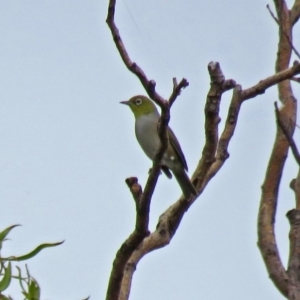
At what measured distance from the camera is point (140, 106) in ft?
26.2

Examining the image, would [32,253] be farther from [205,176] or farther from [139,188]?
[205,176]

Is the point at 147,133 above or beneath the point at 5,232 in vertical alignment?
above

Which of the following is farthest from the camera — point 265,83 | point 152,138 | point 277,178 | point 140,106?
point 140,106

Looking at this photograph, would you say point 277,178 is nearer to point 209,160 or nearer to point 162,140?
point 209,160

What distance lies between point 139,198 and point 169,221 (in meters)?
0.88

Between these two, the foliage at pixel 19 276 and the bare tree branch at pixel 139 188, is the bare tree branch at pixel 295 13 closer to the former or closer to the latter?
the bare tree branch at pixel 139 188

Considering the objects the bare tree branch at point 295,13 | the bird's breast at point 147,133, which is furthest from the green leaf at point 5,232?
the bird's breast at point 147,133

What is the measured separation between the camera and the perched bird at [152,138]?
6633 mm

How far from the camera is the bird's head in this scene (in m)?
7.93

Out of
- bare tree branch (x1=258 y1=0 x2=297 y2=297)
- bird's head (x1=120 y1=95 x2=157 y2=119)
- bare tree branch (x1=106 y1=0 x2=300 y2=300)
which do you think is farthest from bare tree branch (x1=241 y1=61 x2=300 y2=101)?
bird's head (x1=120 y1=95 x2=157 y2=119)

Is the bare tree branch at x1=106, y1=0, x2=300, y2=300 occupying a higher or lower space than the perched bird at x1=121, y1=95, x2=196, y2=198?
lower

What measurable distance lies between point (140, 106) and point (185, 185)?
8.76 ft

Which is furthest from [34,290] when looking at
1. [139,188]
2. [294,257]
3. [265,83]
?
[265,83]

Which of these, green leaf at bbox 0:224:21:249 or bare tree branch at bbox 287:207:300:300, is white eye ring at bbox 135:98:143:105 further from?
green leaf at bbox 0:224:21:249
